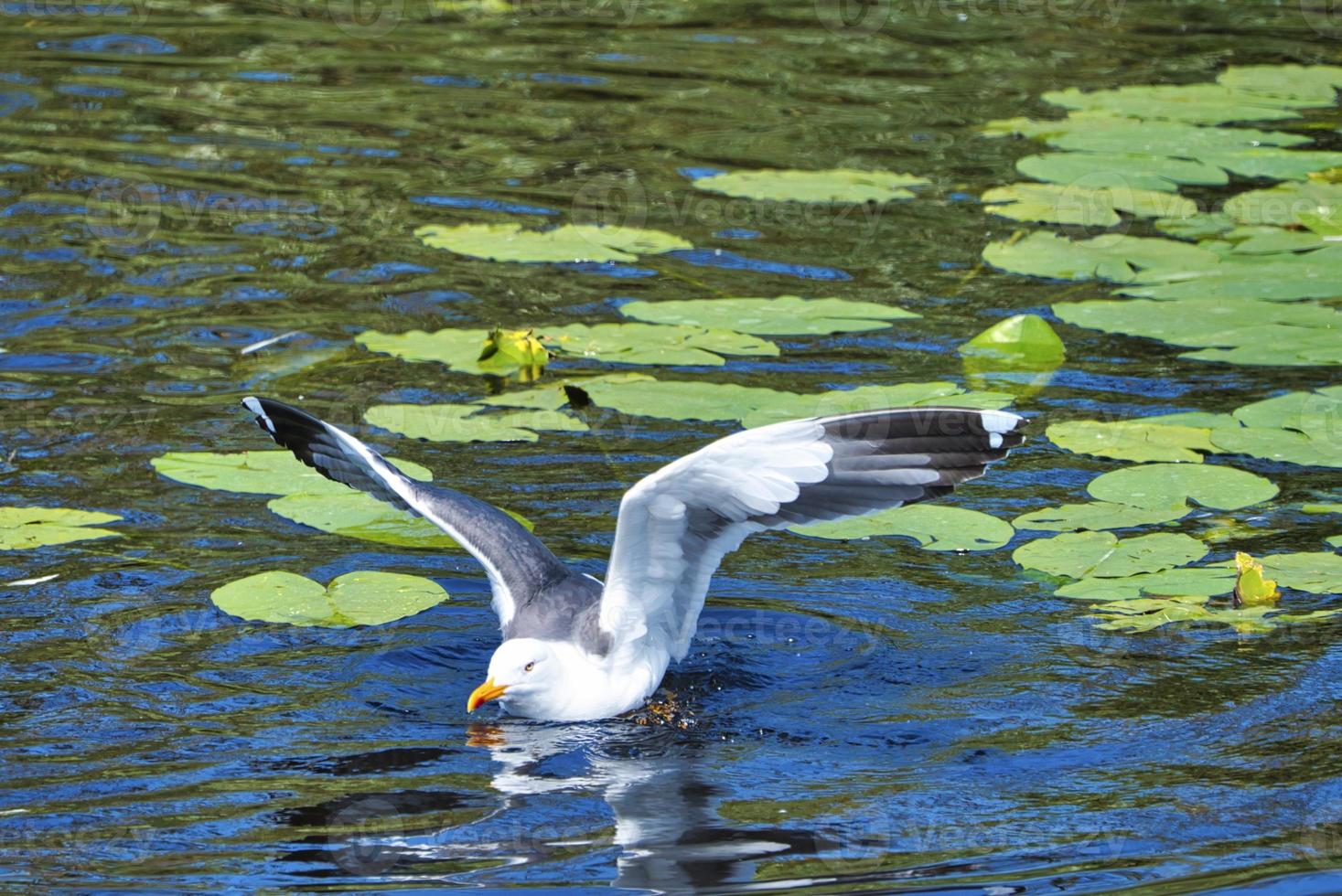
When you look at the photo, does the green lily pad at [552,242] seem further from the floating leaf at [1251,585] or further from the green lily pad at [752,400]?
the floating leaf at [1251,585]

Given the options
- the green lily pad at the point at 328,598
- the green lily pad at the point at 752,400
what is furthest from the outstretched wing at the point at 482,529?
the green lily pad at the point at 752,400

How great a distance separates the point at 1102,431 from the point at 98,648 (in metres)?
3.97

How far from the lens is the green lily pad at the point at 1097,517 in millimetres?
6559

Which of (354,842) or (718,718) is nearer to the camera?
(354,842)

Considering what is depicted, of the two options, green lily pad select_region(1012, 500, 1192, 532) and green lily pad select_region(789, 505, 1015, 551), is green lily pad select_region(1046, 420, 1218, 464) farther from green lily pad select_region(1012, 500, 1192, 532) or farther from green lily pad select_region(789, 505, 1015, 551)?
green lily pad select_region(789, 505, 1015, 551)

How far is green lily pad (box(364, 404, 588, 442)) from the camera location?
748 centimetres

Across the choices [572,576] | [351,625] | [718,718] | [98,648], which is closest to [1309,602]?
[718,718]

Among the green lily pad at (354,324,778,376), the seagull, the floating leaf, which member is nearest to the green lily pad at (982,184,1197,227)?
the green lily pad at (354,324,778,376)

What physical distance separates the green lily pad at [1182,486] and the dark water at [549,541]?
0.13 metres

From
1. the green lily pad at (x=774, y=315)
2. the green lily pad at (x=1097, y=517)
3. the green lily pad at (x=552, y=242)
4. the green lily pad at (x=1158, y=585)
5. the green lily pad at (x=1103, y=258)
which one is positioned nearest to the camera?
the green lily pad at (x=1158, y=585)

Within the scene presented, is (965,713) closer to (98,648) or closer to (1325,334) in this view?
(98,648)

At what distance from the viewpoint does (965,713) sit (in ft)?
18.3

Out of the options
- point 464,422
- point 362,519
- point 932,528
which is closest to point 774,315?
point 464,422

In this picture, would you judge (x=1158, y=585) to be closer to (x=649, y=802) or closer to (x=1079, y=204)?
(x=649, y=802)
